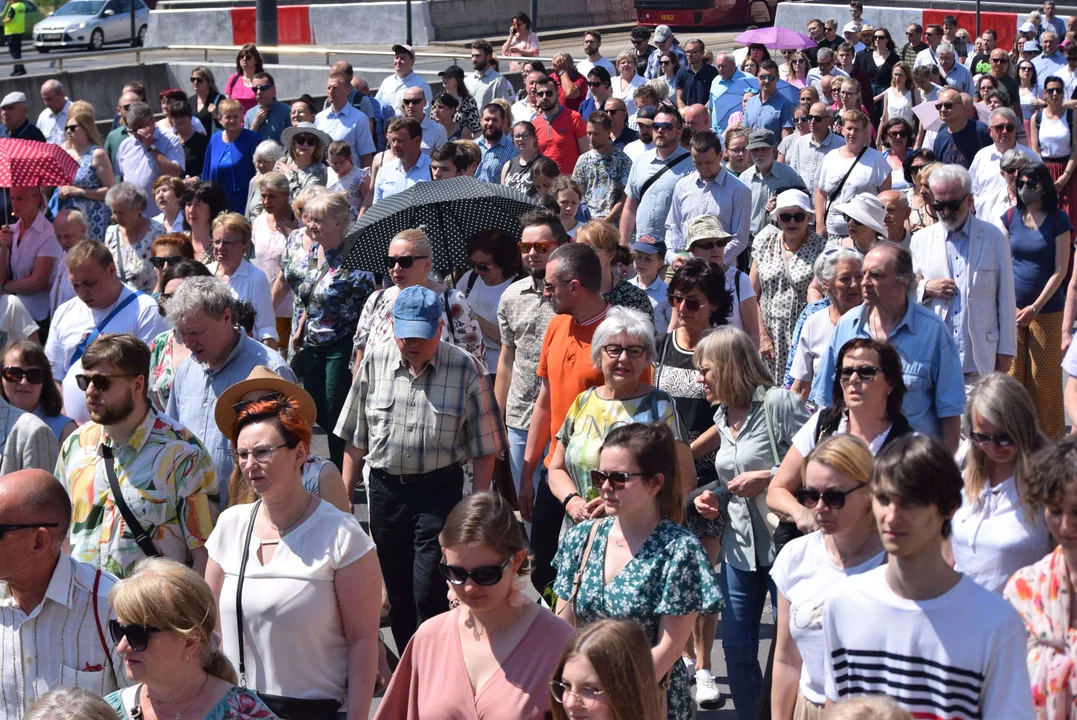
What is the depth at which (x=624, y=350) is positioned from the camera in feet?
20.4

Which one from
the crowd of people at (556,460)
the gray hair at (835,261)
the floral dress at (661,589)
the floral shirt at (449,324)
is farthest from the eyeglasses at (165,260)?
the floral dress at (661,589)

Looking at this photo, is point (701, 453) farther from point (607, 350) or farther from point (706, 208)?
point (706, 208)

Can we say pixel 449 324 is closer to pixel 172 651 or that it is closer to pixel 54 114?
pixel 172 651

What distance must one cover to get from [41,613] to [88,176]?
8.74 m

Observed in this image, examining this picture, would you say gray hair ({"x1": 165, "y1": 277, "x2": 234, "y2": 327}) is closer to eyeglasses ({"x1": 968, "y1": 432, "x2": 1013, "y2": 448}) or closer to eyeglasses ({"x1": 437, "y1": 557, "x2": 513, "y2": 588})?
eyeglasses ({"x1": 437, "y1": 557, "x2": 513, "y2": 588})

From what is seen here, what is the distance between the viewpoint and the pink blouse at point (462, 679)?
444cm

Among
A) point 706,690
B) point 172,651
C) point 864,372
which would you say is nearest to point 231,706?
point 172,651

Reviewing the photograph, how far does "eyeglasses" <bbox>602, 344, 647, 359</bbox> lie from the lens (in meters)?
6.21

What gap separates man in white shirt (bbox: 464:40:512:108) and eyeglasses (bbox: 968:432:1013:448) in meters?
14.3

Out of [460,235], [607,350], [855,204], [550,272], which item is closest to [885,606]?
[607,350]

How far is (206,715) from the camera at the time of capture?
13.9 feet

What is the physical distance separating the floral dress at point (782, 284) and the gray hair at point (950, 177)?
3.71 ft

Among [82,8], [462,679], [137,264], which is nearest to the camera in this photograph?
[462,679]

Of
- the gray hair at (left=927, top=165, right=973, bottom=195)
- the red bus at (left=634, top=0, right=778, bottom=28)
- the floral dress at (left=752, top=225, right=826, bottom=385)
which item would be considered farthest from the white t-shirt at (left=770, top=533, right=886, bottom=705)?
the red bus at (left=634, top=0, right=778, bottom=28)
